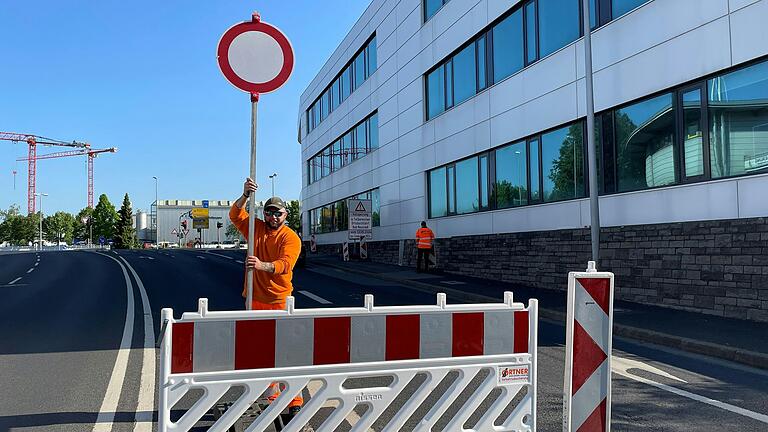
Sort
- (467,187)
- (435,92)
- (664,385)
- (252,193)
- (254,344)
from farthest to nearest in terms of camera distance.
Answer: (435,92), (467,187), (664,385), (252,193), (254,344)

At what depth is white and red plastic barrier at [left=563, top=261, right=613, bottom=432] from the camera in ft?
11.3

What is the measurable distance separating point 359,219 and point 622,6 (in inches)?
555

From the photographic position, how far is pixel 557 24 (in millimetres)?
14734

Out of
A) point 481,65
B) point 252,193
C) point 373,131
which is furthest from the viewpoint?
point 373,131

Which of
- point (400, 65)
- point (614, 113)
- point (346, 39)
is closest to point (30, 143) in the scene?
point (346, 39)

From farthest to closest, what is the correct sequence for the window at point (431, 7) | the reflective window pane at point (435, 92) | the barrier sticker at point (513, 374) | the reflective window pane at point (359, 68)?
the reflective window pane at point (359, 68)
the reflective window pane at point (435, 92)
the window at point (431, 7)
the barrier sticker at point (513, 374)

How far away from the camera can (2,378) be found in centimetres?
625

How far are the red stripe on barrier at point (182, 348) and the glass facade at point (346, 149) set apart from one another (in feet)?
83.8

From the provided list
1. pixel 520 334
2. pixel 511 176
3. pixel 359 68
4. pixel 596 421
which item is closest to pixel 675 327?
pixel 596 421

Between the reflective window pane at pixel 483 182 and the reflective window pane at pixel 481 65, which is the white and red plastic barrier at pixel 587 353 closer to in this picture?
the reflective window pane at pixel 483 182

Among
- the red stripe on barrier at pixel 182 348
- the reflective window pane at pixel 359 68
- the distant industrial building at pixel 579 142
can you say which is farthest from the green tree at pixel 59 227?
the red stripe on barrier at pixel 182 348

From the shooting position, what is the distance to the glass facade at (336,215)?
28516 mm

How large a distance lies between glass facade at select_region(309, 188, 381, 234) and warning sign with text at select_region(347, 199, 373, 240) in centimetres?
329

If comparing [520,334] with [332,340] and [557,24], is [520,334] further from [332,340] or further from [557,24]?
[557,24]
